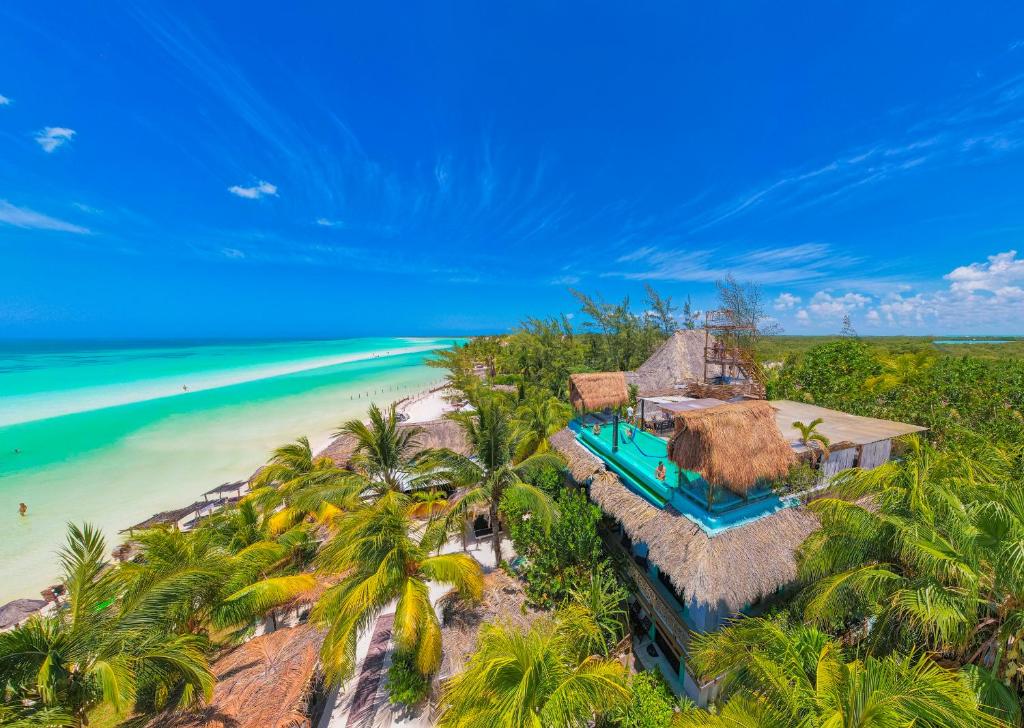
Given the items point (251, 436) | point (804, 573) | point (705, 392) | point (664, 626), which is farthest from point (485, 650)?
point (251, 436)

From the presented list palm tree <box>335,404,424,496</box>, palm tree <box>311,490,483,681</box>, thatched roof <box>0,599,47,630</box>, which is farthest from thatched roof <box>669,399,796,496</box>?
thatched roof <box>0,599,47,630</box>

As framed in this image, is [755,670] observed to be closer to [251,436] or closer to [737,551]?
[737,551]

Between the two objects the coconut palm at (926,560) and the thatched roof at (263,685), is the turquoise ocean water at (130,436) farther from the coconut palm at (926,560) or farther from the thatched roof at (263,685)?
the coconut palm at (926,560)

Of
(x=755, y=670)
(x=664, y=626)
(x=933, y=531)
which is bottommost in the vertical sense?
(x=664, y=626)

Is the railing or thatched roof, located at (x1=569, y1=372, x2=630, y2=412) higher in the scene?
thatched roof, located at (x1=569, y1=372, x2=630, y2=412)

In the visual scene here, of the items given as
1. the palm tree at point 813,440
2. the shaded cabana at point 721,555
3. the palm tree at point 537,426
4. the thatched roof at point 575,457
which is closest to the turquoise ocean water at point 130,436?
the palm tree at point 537,426

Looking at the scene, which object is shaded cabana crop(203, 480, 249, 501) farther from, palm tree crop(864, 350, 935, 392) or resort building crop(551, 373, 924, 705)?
palm tree crop(864, 350, 935, 392)

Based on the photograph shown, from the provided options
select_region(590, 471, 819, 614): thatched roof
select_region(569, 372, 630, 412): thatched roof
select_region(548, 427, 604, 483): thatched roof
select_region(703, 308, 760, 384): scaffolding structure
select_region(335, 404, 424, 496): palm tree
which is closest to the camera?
select_region(590, 471, 819, 614): thatched roof
